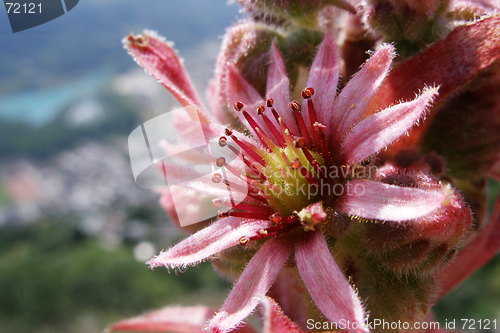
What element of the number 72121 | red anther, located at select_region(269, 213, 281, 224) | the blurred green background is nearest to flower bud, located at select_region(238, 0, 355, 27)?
red anther, located at select_region(269, 213, 281, 224)

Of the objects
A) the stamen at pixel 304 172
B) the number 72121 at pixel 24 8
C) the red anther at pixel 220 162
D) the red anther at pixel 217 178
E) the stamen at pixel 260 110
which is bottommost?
the stamen at pixel 304 172

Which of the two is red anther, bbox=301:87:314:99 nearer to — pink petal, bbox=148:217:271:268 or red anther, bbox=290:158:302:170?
red anther, bbox=290:158:302:170

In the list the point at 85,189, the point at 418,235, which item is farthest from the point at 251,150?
Result: the point at 85,189

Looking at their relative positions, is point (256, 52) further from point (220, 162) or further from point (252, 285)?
point (252, 285)

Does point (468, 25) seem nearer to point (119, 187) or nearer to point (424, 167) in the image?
point (424, 167)

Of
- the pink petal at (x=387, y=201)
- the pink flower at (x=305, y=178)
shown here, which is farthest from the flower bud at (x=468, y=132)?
the pink petal at (x=387, y=201)

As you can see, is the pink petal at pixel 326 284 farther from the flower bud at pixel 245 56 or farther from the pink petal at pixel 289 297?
the flower bud at pixel 245 56

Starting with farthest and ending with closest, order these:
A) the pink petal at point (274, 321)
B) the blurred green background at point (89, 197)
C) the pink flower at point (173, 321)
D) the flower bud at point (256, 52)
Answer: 1. the blurred green background at point (89, 197)
2. the pink flower at point (173, 321)
3. the flower bud at point (256, 52)
4. the pink petal at point (274, 321)
